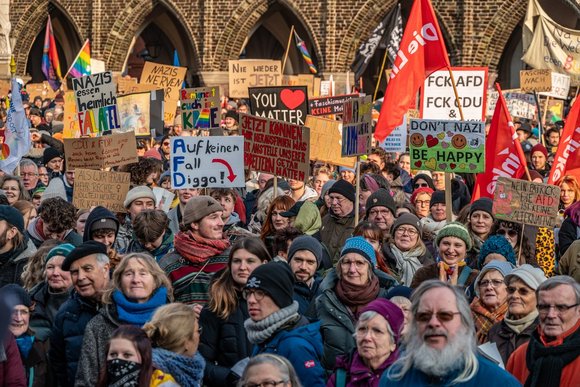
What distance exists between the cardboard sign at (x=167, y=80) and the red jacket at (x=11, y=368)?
1459cm

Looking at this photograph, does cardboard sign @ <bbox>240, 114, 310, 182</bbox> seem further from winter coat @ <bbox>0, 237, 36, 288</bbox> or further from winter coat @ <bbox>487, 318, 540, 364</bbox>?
winter coat @ <bbox>487, 318, 540, 364</bbox>

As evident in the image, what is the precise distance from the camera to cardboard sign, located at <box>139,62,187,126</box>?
21.2 m

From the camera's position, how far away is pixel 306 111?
15.0 meters

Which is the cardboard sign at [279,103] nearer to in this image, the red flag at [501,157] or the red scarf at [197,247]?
the red flag at [501,157]

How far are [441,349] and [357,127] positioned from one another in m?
7.64

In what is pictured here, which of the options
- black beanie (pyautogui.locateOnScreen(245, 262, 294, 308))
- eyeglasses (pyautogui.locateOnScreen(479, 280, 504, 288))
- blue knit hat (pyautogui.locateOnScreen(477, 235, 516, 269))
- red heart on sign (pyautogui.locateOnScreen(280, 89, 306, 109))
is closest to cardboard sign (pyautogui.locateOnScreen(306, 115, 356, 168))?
red heart on sign (pyautogui.locateOnScreen(280, 89, 306, 109))

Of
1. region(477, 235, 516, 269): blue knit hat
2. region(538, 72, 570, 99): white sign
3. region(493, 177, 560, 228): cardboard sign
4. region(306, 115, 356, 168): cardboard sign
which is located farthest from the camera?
region(538, 72, 570, 99): white sign

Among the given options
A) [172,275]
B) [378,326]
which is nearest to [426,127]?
[172,275]

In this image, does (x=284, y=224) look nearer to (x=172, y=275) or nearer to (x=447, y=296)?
(x=172, y=275)

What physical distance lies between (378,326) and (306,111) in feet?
28.9

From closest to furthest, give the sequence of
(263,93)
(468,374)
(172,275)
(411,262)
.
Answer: (468,374)
(172,275)
(411,262)
(263,93)

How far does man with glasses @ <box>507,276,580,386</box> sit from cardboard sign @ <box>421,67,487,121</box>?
874 cm

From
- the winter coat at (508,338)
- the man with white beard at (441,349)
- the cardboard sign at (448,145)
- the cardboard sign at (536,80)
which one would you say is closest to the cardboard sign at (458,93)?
the cardboard sign at (448,145)

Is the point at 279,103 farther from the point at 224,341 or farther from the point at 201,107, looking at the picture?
the point at 224,341
